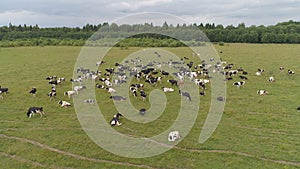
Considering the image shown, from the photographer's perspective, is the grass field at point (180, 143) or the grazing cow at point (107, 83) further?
the grazing cow at point (107, 83)

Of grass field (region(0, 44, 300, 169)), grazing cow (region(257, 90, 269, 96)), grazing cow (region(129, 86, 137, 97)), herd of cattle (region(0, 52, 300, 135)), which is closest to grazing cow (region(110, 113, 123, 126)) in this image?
herd of cattle (region(0, 52, 300, 135))

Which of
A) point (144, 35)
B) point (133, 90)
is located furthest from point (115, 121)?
point (144, 35)

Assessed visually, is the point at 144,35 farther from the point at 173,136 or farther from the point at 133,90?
the point at 173,136

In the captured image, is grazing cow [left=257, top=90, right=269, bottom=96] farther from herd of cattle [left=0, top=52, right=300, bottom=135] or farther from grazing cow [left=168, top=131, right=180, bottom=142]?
grazing cow [left=168, top=131, right=180, bottom=142]

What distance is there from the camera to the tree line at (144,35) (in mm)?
61844

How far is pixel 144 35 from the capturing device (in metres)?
66.2

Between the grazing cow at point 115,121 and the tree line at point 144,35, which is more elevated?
the tree line at point 144,35

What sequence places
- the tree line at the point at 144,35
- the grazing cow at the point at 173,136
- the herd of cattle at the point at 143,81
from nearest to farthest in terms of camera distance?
the grazing cow at the point at 173,136 → the herd of cattle at the point at 143,81 → the tree line at the point at 144,35

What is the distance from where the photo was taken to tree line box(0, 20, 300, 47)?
203 feet

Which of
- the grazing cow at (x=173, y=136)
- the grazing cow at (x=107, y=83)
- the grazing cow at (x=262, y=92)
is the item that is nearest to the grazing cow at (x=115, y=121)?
the grazing cow at (x=173, y=136)

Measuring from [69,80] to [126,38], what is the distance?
42716mm

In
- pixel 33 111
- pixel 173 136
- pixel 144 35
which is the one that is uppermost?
pixel 144 35

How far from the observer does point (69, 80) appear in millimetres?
23938

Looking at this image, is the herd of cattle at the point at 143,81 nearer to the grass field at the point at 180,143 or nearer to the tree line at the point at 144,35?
the grass field at the point at 180,143
